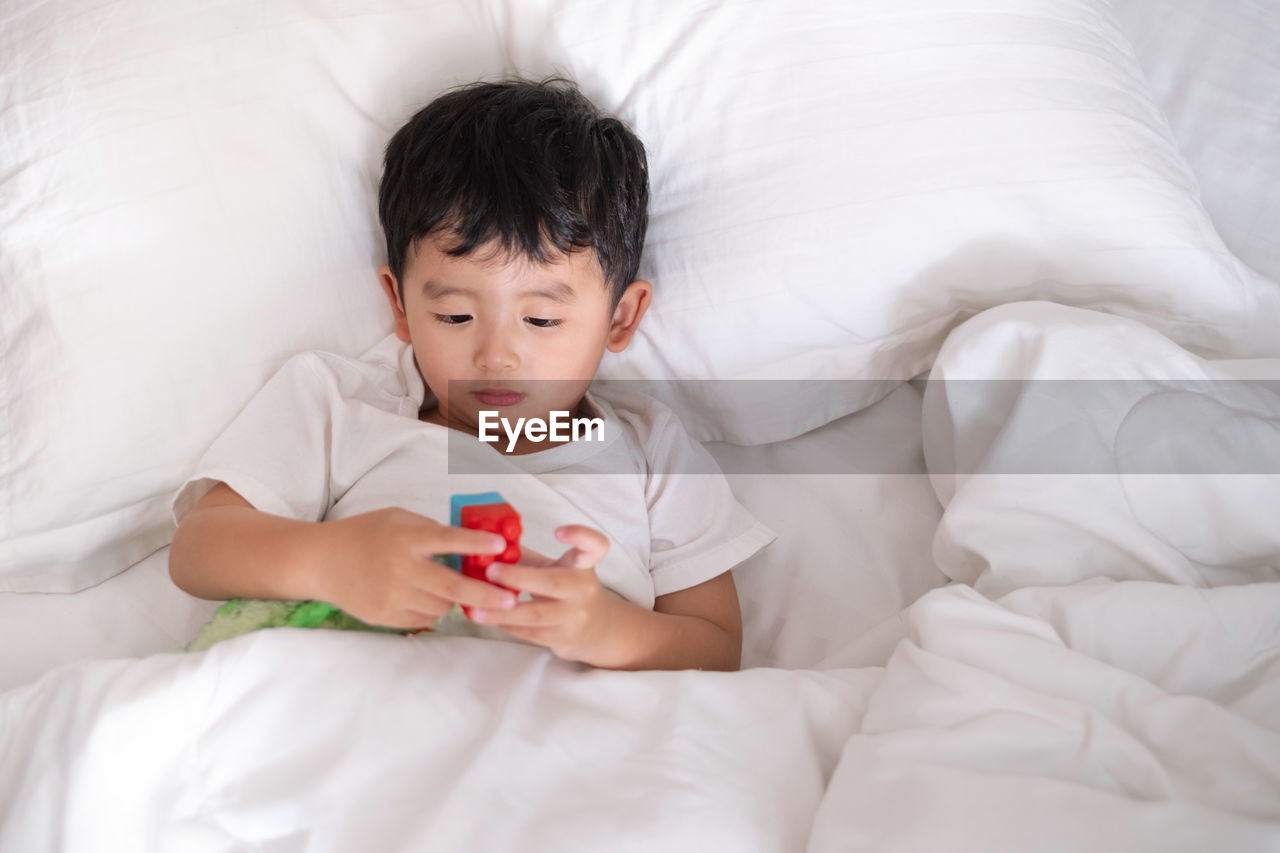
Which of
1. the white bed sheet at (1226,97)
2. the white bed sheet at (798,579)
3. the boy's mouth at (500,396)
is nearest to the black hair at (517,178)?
the boy's mouth at (500,396)

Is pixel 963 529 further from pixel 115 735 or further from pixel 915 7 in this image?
pixel 115 735

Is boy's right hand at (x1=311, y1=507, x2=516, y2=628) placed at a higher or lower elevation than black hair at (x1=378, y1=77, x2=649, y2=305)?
lower

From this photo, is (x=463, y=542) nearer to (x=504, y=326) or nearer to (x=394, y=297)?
(x=504, y=326)

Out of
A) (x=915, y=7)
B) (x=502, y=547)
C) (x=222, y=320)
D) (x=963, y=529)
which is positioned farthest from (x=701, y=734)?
(x=915, y=7)

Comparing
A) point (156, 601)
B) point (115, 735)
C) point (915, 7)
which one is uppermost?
point (915, 7)

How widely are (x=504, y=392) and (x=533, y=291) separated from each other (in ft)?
0.37

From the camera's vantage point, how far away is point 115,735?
65 centimetres

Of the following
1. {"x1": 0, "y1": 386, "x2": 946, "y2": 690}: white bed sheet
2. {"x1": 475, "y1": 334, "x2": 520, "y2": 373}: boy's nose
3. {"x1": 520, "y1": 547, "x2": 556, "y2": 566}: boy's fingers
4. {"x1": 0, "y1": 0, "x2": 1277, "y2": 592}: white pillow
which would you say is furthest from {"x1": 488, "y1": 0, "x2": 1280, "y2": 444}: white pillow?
{"x1": 520, "y1": 547, "x2": 556, "y2": 566}: boy's fingers

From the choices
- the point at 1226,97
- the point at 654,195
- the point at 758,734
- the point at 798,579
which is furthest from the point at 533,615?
the point at 1226,97

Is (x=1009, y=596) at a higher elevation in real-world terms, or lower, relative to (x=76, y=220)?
lower

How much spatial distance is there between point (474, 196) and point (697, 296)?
0.86ft

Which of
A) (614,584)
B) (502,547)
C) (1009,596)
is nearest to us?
(502,547)

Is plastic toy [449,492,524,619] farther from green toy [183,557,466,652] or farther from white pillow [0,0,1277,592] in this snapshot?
white pillow [0,0,1277,592]

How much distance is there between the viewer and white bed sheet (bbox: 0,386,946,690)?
927mm
